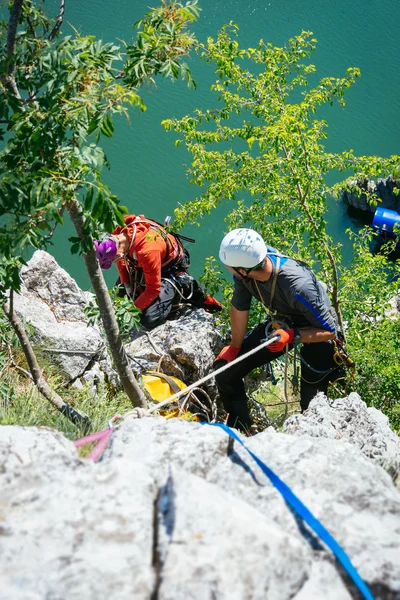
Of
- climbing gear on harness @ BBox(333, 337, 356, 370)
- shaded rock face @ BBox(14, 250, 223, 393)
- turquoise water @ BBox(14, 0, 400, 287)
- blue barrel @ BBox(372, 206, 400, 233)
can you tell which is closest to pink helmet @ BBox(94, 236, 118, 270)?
shaded rock face @ BBox(14, 250, 223, 393)

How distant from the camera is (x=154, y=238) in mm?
6469

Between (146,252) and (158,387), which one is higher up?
(146,252)

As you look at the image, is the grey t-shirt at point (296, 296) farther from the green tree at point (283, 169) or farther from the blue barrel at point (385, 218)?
the blue barrel at point (385, 218)

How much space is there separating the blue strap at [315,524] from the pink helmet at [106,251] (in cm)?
396

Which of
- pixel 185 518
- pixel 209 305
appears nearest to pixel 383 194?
pixel 209 305

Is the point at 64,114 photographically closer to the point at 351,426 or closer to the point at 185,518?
the point at 185,518

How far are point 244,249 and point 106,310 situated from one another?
1.45 meters

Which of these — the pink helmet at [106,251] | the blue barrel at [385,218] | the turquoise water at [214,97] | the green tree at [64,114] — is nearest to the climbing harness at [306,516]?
the green tree at [64,114]

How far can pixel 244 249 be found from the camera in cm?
476

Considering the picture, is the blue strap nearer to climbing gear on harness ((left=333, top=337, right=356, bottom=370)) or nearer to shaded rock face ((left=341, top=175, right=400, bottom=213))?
climbing gear on harness ((left=333, top=337, right=356, bottom=370))

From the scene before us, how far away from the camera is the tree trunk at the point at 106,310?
11.3 feet

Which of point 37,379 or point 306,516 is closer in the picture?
point 306,516

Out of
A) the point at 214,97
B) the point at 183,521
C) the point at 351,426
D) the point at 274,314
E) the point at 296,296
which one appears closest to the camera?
the point at 183,521

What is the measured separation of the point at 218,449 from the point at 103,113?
70.6 inches
